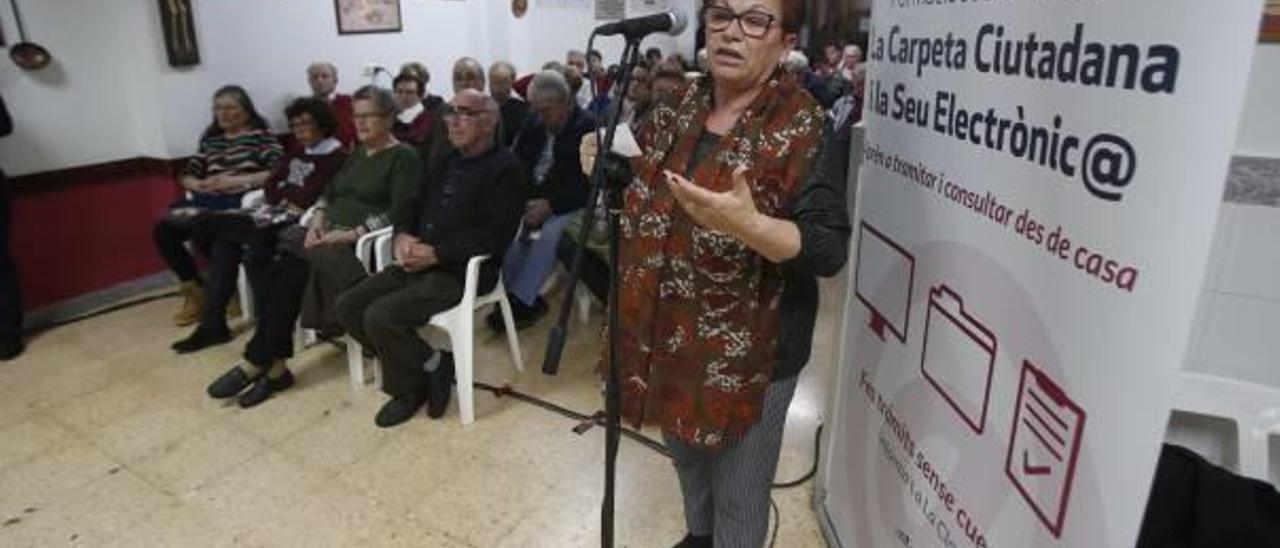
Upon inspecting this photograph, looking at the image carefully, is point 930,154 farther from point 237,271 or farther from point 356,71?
point 356,71

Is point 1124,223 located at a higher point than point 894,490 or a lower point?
higher

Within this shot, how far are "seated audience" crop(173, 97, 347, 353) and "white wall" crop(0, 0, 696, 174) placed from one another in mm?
796

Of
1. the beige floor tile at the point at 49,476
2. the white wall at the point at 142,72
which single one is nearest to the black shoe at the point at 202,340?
the beige floor tile at the point at 49,476

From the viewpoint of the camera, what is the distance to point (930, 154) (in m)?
1.27

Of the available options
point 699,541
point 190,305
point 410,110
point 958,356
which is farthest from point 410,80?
point 958,356

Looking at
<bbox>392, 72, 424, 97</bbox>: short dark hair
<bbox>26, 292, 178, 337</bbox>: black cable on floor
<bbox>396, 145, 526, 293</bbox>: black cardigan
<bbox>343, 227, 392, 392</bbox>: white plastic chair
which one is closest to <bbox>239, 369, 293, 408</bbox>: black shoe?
<bbox>343, 227, 392, 392</bbox>: white plastic chair

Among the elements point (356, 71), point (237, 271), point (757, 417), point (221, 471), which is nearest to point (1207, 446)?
point (757, 417)

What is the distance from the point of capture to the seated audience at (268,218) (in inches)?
120

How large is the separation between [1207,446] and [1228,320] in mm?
262

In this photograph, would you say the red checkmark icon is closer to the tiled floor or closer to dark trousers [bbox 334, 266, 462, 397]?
the tiled floor

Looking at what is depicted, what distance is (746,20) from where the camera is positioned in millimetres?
1122

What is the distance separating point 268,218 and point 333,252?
2.06 ft

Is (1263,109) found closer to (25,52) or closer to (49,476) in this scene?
(49,476)

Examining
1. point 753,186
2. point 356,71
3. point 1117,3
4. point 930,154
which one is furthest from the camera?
point 356,71
